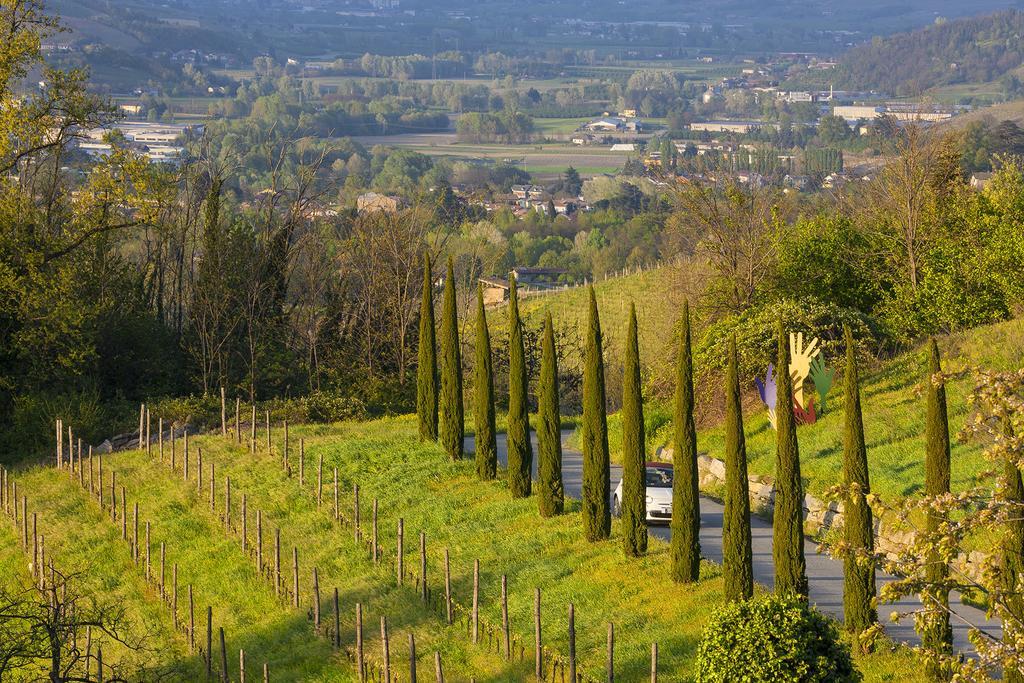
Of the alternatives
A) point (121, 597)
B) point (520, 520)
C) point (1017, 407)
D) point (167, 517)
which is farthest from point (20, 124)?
point (1017, 407)

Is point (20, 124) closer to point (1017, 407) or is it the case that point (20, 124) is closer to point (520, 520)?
point (520, 520)

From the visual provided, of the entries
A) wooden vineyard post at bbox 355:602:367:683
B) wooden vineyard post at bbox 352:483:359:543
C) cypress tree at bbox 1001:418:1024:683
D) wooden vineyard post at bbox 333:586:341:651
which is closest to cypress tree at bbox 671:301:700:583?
wooden vineyard post at bbox 355:602:367:683

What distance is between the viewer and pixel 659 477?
2977 centimetres

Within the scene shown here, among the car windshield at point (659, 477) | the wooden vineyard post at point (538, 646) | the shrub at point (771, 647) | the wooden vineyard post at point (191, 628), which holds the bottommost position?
the wooden vineyard post at point (191, 628)

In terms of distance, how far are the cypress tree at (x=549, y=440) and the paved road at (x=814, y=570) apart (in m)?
2.41

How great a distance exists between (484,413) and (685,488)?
837 centimetres

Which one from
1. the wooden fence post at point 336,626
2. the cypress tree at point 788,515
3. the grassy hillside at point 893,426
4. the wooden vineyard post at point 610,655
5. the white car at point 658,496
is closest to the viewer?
the wooden vineyard post at point 610,655

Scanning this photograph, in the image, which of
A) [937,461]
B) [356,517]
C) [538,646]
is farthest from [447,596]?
[937,461]

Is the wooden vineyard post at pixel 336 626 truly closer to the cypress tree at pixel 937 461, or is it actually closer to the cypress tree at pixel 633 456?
the cypress tree at pixel 633 456

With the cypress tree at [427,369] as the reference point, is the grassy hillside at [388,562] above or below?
below

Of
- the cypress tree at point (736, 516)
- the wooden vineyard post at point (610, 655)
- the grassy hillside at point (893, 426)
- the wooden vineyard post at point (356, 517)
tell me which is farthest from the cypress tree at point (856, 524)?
the wooden vineyard post at point (356, 517)

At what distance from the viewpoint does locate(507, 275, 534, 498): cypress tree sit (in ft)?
93.6

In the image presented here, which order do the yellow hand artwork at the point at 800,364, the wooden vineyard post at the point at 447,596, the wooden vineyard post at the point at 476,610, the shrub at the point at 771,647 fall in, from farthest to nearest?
the yellow hand artwork at the point at 800,364 → the wooden vineyard post at the point at 447,596 → the wooden vineyard post at the point at 476,610 → the shrub at the point at 771,647

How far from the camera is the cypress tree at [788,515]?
21.1 metres
